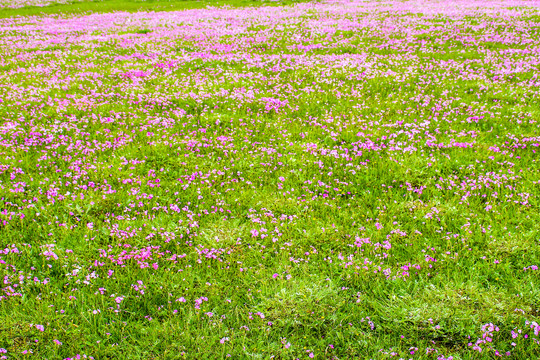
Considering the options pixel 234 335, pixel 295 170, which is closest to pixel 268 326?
pixel 234 335

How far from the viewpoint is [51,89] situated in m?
12.1

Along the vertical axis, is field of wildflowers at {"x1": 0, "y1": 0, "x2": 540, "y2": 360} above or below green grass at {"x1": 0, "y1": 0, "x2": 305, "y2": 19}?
below

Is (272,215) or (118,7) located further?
(118,7)

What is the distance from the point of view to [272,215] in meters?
5.95

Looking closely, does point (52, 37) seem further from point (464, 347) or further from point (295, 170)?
point (464, 347)

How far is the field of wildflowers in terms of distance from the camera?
159 inches

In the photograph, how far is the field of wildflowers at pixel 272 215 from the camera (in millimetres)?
4039

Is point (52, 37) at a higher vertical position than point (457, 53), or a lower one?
higher

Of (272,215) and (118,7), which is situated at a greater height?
(118,7)

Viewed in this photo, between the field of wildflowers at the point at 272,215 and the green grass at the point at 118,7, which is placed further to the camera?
the green grass at the point at 118,7

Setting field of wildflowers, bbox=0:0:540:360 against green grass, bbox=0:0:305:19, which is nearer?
field of wildflowers, bbox=0:0:540:360

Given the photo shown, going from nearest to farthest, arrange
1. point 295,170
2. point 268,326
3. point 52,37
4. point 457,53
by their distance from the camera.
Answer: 1. point 268,326
2. point 295,170
3. point 457,53
4. point 52,37

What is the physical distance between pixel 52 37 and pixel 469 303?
2634 centimetres

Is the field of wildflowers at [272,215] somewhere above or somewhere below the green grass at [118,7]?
below
